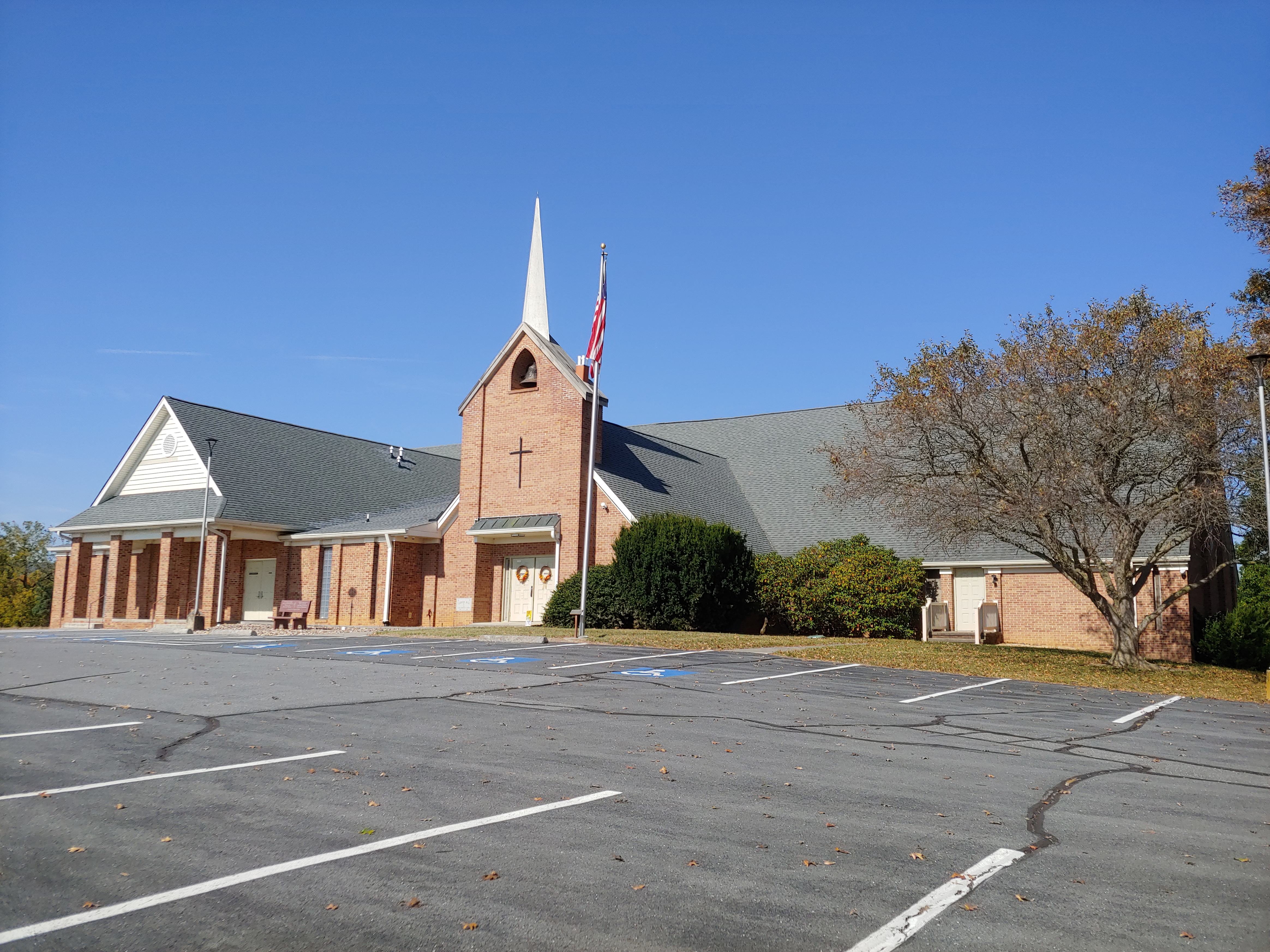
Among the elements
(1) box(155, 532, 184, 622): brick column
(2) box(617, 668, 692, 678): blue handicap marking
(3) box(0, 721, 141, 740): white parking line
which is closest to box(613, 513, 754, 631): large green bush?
(2) box(617, 668, 692, 678): blue handicap marking

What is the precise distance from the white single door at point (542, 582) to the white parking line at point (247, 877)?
954 inches

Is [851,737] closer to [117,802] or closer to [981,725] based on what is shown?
[981,725]

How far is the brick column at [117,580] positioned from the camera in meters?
35.9

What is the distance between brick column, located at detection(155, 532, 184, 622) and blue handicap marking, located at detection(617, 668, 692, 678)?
24787mm

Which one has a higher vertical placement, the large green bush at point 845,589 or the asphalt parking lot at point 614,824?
the large green bush at point 845,589

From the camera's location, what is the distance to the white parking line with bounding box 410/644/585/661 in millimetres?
17891

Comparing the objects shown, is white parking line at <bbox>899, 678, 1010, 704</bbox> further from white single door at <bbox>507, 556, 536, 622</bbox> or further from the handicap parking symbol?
white single door at <bbox>507, 556, 536, 622</bbox>

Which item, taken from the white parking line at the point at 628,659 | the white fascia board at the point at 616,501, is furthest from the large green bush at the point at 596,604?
the white parking line at the point at 628,659

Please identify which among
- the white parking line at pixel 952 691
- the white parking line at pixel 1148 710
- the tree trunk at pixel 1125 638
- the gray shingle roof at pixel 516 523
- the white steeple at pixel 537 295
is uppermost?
the white steeple at pixel 537 295

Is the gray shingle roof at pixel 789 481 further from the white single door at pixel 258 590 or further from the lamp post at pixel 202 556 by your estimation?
the white single door at pixel 258 590

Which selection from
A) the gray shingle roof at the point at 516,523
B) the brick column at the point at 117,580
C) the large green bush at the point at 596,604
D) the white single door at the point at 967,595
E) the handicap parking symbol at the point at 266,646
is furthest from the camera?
the brick column at the point at 117,580

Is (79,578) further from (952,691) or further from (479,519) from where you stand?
(952,691)

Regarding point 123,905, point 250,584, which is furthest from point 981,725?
point 250,584

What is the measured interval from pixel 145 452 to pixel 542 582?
1837cm
